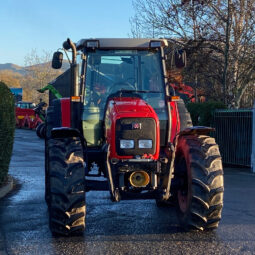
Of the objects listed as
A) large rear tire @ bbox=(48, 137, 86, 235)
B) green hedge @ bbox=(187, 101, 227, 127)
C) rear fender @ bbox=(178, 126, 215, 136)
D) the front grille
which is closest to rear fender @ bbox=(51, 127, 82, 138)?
large rear tire @ bbox=(48, 137, 86, 235)

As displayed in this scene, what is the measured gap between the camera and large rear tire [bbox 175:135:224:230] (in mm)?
5887

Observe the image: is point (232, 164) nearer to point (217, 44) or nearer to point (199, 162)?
point (217, 44)

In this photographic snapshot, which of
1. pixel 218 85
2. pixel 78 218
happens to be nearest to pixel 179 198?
pixel 78 218

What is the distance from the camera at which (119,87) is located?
22.9 feet

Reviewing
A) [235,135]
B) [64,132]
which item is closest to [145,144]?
[64,132]

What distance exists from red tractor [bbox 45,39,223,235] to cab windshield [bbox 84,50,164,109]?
15 millimetres

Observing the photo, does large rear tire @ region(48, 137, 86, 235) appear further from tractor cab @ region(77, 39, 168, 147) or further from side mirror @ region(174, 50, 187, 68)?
side mirror @ region(174, 50, 187, 68)

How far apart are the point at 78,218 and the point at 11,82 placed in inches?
4246

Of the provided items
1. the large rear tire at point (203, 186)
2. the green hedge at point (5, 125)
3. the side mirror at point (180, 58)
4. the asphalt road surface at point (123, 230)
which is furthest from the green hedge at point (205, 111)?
the large rear tire at point (203, 186)

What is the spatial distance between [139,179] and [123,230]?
0.78m

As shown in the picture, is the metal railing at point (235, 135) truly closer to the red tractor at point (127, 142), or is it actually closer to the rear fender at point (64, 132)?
the red tractor at point (127, 142)

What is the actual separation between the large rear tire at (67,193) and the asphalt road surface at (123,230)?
20 cm

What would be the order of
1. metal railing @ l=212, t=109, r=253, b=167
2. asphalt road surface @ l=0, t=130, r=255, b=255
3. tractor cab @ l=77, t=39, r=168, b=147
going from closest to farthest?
asphalt road surface @ l=0, t=130, r=255, b=255 < tractor cab @ l=77, t=39, r=168, b=147 < metal railing @ l=212, t=109, r=253, b=167

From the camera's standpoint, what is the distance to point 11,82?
360ft
